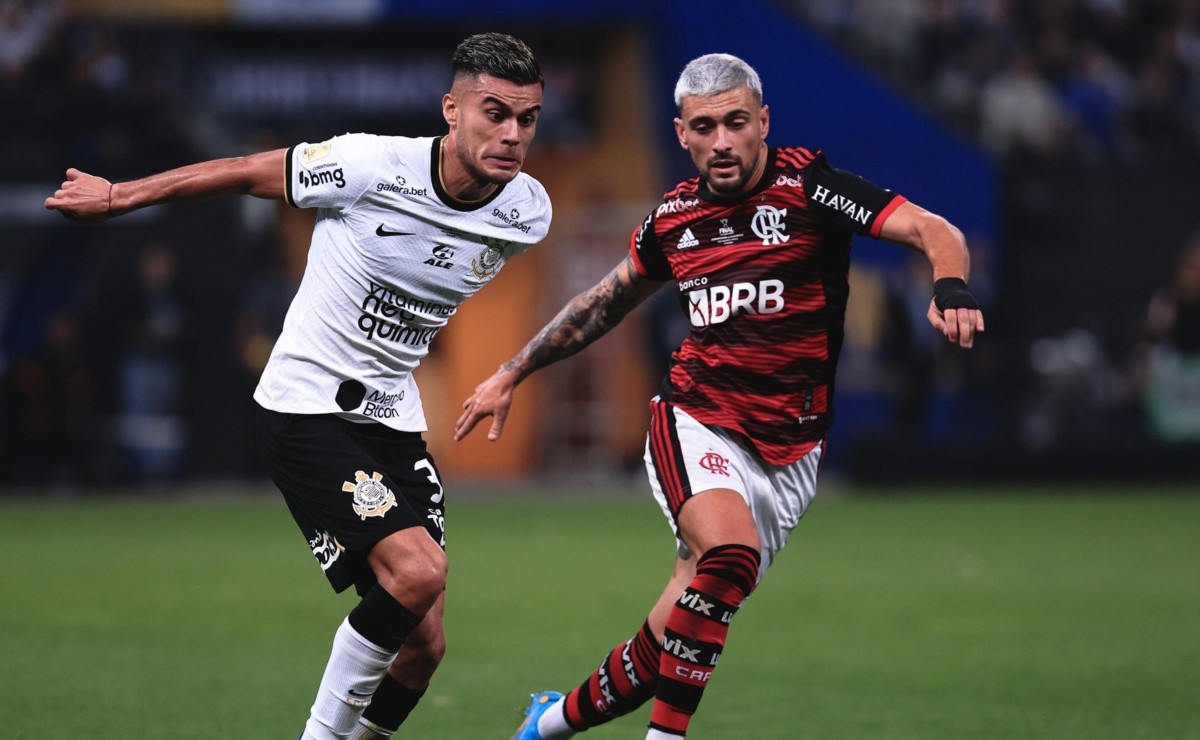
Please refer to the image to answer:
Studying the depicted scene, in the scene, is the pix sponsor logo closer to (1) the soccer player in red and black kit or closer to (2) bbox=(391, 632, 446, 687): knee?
(1) the soccer player in red and black kit

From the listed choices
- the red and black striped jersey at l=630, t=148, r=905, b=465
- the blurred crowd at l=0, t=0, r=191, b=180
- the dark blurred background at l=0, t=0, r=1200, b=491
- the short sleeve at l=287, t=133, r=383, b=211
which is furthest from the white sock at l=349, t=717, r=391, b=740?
the blurred crowd at l=0, t=0, r=191, b=180

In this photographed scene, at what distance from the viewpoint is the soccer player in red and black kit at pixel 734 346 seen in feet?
19.5

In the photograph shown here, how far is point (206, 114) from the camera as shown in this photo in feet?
66.2

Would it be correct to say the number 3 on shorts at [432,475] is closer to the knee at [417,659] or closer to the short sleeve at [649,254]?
the knee at [417,659]

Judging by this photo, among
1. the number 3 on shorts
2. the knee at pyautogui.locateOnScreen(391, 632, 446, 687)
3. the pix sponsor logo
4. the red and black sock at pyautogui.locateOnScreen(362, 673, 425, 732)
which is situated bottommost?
the red and black sock at pyautogui.locateOnScreen(362, 673, 425, 732)

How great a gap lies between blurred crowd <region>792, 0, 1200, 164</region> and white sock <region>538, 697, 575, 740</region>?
53.9ft

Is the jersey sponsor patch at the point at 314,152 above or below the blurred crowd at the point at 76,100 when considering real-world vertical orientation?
below

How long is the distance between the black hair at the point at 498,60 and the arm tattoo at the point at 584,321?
96 cm

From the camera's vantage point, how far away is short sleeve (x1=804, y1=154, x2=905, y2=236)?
5.81 meters

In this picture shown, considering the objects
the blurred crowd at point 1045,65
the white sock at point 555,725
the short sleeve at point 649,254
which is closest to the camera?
the white sock at point 555,725

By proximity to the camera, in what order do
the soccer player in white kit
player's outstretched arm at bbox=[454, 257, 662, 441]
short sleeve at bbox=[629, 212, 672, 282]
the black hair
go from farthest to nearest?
player's outstretched arm at bbox=[454, 257, 662, 441], short sleeve at bbox=[629, 212, 672, 282], the black hair, the soccer player in white kit

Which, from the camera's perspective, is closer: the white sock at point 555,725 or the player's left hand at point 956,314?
the player's left hand at point 956,314

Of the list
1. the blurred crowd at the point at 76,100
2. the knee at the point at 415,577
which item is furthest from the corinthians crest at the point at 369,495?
the blurred crowd at the point at 76,100

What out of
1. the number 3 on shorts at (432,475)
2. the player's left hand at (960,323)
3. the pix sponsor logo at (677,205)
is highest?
the pix sponsor logo at (677,205)
